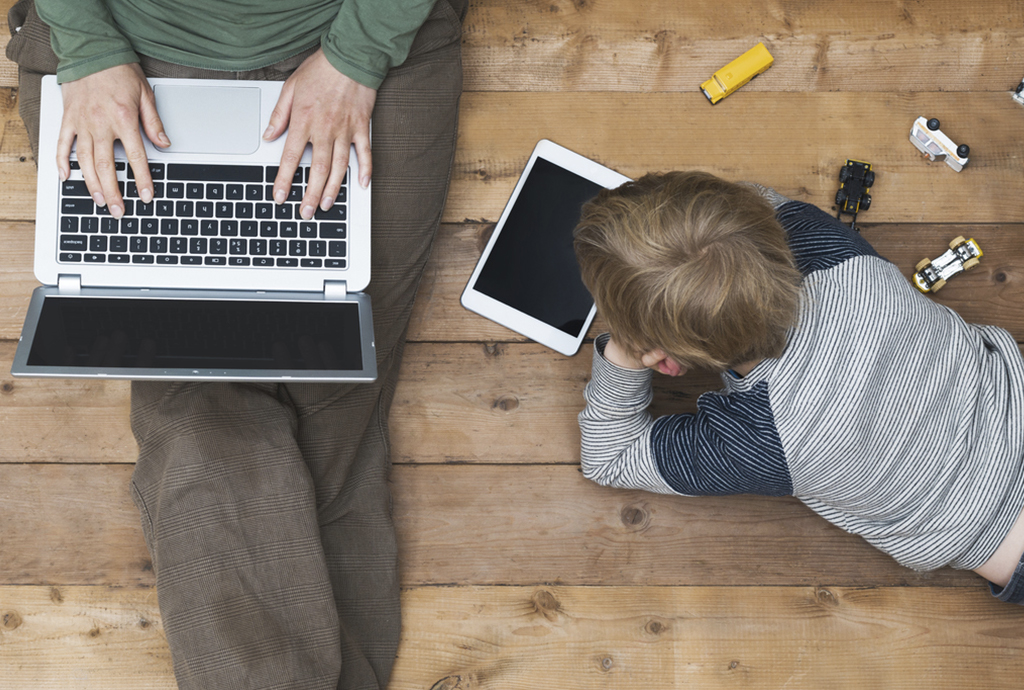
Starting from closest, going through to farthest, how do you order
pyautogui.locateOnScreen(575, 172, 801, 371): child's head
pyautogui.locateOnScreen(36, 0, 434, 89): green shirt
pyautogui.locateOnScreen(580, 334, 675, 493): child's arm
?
1. pyautogui.locateOnScreen(575, 172, 801, 371): child's head
2. pyautogui.locateOnScreen(36, 0, 434, 89): green shirt
3. pyautogui.locateOnScreen(580, 334, 675, 493): child's arm

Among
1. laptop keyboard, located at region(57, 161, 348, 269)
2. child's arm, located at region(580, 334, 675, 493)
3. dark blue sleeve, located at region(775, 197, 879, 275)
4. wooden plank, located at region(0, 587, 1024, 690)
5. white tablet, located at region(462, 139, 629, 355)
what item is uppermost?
dark blue sleeve, located at region(775, 197, 879, 275)

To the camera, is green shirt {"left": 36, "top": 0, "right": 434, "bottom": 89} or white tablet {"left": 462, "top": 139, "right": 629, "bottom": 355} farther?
white tablet {"left": 462, "top": 139, "right": 629, "bottom": 355}

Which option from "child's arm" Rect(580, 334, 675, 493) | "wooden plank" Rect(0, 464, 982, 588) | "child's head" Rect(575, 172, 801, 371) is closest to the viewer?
"child's head" Rect(575, 172, 801, 371)

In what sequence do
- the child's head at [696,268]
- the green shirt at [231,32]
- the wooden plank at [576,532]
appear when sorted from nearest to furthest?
the child's head at [696,268]
the green shirt at [231,32]
the wooden plank at [576,532]

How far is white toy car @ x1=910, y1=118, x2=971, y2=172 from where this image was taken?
3.68 feet

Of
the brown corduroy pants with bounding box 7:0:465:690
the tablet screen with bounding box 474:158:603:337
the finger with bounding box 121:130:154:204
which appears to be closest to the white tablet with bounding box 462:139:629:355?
the tablet screen with bounding box 474:158:603:337

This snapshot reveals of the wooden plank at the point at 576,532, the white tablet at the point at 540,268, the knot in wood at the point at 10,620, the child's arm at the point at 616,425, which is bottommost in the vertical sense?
the knot in wood at the point at 10,620

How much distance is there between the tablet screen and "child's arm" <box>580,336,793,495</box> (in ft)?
0.38

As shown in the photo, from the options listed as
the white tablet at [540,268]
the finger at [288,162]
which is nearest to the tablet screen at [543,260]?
the white tablet at [540,268]

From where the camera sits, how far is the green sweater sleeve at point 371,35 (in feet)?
2.92

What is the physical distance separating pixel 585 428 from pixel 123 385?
0.67m

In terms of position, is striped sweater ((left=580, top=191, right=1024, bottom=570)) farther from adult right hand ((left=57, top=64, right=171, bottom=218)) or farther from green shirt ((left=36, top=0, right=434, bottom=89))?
adult right hand ((left=57, top=64, right=171, bottom=218))

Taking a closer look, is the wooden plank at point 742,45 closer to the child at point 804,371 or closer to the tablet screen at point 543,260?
the tablet screen at point 543,260

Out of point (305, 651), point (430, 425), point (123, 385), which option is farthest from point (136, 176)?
point (305, 651)
